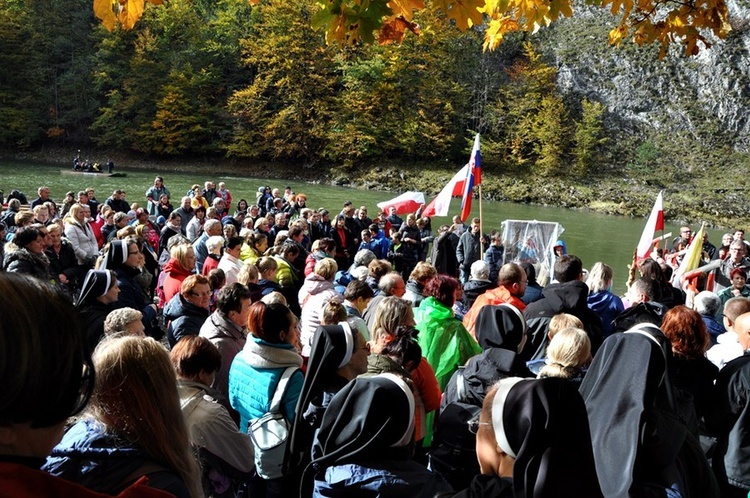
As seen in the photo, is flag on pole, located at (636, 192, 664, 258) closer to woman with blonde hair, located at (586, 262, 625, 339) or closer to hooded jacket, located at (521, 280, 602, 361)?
woman with blonde hair, located at (586, 262, 625, 339)

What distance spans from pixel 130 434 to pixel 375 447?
1054 millimetres

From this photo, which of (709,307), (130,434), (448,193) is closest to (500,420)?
(130,434)

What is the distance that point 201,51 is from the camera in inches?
2007

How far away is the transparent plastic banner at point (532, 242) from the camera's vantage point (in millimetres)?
12273

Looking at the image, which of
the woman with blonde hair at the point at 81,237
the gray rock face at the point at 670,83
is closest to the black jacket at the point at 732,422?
the woman with blonde hair at the point at 81,237

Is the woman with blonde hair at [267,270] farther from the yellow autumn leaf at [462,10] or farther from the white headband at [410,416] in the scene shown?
the white headband at [410,416]

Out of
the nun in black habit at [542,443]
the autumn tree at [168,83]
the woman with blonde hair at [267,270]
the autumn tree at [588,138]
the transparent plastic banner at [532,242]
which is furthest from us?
the autumn tree at [168,83]

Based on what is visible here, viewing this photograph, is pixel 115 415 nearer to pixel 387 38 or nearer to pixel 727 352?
pixel 387 38

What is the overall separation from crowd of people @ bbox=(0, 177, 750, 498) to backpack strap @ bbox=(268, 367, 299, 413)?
11mm

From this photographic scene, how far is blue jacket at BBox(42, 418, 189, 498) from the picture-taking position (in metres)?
1.78

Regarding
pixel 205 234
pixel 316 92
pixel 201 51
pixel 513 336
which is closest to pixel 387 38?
pixel 513 336

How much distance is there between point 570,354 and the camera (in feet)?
11.1

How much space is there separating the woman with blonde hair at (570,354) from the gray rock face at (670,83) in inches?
1705

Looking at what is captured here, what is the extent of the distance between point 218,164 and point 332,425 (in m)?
48.0
